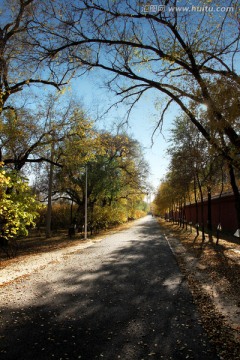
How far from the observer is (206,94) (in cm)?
680

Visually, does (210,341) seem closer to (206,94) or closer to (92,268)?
(206,94)

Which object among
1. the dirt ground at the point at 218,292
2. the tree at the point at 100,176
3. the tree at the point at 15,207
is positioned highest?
the tree at the point at 100,176

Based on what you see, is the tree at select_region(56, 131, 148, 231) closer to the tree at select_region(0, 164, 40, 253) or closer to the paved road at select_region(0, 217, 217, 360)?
the tree at select_region(0, 164, 40, 253)

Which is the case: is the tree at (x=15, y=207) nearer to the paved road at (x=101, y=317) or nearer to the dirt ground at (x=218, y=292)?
the dirt ground at (x=218, y=292)

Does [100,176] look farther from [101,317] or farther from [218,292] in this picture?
[101,317]

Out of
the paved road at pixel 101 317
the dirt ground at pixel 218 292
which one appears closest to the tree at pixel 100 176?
the dirt ground at pixel 218 292

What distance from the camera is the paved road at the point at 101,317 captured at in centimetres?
457

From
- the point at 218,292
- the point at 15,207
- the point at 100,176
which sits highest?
the point at 100,176

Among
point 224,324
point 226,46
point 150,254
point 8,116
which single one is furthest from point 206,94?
point 8,116

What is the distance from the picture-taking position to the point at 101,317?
609 cm

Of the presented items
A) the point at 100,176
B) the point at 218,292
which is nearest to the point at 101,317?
the point at 218,292

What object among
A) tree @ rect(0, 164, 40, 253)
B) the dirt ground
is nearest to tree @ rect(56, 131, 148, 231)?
tree @ rect(0, 164, 40, 253)

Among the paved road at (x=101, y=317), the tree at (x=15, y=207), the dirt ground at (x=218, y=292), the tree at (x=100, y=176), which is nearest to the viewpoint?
the paved road at (x=101, y=317)

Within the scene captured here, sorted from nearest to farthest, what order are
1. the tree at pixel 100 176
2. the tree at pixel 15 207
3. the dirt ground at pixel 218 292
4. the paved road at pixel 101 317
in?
the paved road at pixel 101 317, the dirt ground at pixel 218 292, the tree at pixel 15 207, the tree at pixel 100 176
